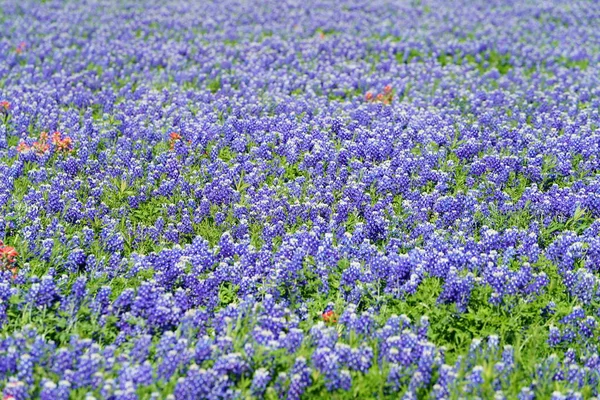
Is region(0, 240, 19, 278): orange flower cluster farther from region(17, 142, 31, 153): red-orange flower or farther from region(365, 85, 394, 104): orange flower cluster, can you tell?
region(365, 85, 394, 104): orange flower cluster

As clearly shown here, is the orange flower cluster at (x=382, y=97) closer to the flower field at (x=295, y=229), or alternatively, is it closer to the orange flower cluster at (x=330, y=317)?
the flower field at (x=295, y=229)

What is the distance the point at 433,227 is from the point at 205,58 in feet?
22.5

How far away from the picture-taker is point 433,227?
6.88 metres

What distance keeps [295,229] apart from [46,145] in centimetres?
315

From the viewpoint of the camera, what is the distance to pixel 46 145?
8.46 metres

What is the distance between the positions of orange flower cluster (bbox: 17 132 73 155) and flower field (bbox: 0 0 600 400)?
0.03 meters

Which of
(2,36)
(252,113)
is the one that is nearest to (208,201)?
(252,113)

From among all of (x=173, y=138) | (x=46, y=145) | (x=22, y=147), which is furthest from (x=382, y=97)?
(x=22, y=147)

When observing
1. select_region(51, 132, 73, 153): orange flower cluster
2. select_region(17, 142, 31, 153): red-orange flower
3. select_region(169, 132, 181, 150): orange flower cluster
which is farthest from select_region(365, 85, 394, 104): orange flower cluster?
select_region(17, 142, 31, 153): red-orange flower

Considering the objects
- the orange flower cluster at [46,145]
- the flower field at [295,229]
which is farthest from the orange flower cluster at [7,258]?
the orange flower cluster at [46,145]

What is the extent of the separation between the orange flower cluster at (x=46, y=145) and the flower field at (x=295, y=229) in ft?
0.10

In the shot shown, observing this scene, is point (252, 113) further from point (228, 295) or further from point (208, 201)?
point (228, 295)

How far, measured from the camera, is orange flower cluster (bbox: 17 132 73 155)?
329 inches

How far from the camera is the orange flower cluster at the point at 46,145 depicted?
329 inches
